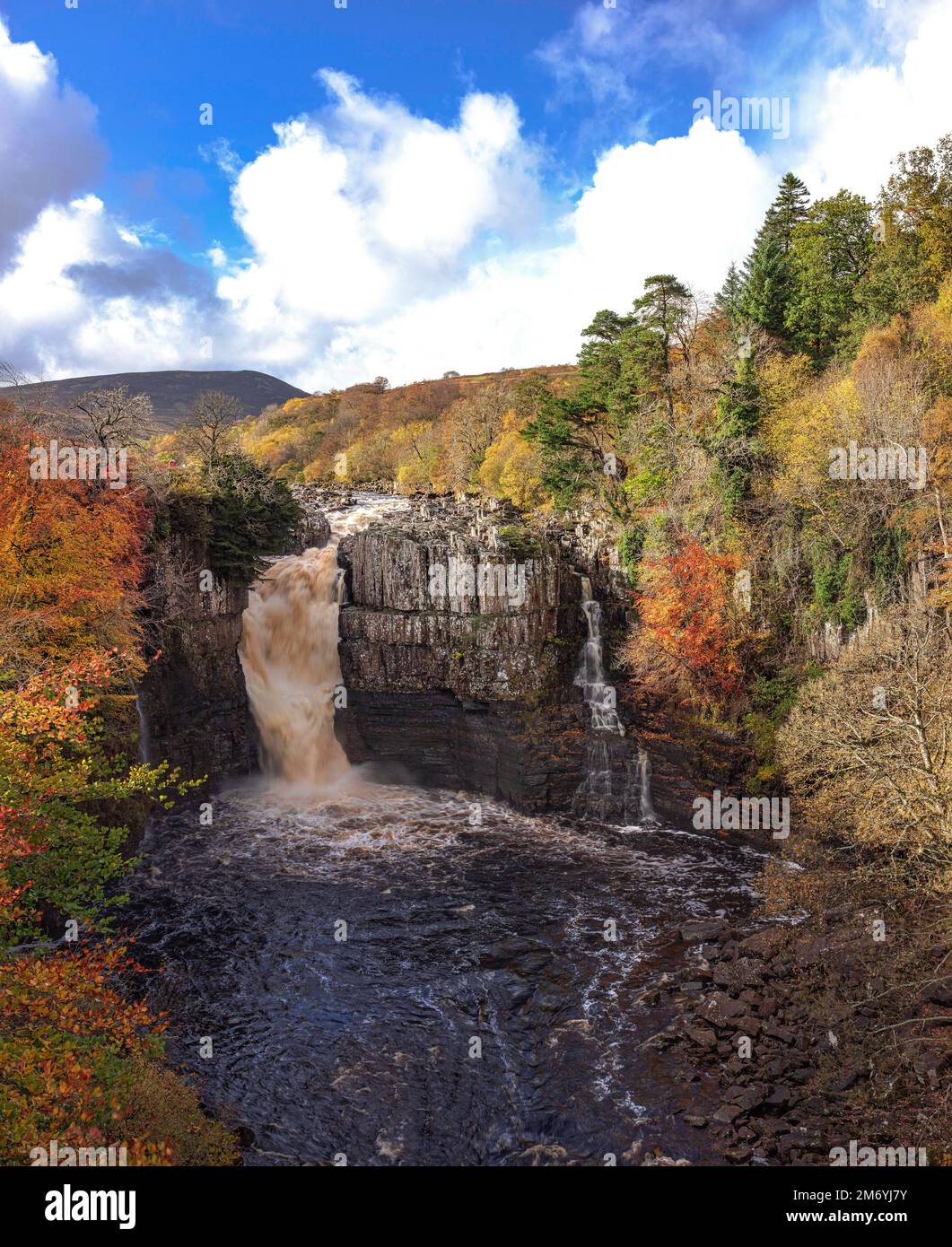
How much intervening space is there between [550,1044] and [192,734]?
73.6 ft

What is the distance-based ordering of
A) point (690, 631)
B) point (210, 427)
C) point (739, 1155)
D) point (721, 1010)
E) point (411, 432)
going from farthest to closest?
point (411, 432)
point (210, 427)
point (690, 631)
point (721, 1010)
point (739, 1155)

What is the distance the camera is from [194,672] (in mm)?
34250

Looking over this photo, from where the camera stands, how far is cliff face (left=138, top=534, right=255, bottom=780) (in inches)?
1288

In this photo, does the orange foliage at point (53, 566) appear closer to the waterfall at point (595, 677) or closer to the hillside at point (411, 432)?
the waterfall at point (595, 677)

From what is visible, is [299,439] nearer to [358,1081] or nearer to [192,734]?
[192,734]

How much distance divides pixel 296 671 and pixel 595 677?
15.3 metres

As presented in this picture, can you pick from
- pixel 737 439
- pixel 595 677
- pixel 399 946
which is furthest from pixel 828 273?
pixel 399 946

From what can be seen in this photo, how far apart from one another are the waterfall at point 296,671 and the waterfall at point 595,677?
12.6 meters

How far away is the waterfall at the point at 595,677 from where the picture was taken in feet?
116

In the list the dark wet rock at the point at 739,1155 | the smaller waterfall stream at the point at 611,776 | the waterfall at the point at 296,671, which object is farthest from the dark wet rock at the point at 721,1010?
the waterfall at the point at 296,671

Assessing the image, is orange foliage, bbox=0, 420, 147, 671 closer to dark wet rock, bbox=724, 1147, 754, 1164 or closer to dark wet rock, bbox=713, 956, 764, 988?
dark wet rock, bbox=724, 1147, 754, 1164

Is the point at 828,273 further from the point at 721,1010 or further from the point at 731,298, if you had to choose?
the point at 721,1010

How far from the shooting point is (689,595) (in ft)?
113

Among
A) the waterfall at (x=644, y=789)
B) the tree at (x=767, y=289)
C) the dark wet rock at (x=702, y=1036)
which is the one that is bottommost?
the dark wet rock at (x=702, y=1036)
